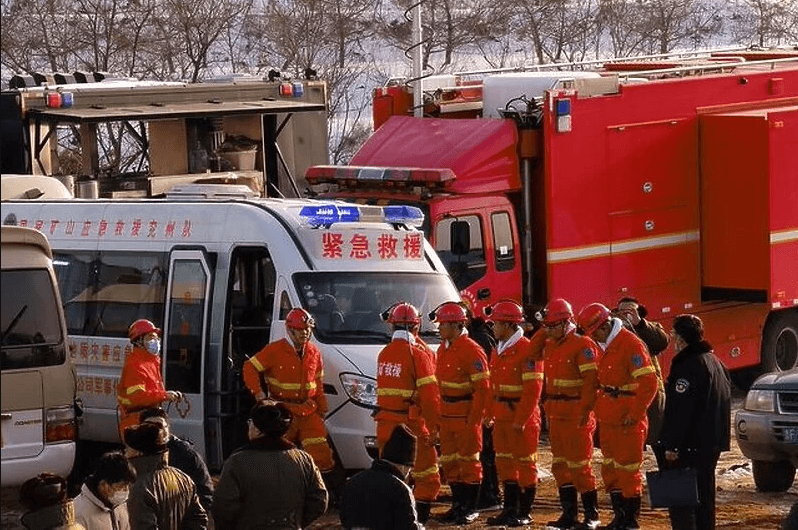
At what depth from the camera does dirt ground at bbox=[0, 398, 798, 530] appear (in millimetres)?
12250

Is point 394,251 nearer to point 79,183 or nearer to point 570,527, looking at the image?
point 570,527

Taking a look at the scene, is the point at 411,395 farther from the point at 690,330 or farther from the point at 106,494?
the point at 106,494

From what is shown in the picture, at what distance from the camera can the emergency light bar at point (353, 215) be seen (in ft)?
43.1

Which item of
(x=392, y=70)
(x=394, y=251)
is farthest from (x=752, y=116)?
(x=392, y=70)

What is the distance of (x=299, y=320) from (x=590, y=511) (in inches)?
94.5

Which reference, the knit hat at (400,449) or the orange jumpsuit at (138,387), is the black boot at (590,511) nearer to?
the orange jumpsuit at (138,387)

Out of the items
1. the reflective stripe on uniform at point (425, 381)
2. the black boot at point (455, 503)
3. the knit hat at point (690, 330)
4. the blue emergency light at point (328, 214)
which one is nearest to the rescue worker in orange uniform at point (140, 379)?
the blue emergency light at point (328, 214)

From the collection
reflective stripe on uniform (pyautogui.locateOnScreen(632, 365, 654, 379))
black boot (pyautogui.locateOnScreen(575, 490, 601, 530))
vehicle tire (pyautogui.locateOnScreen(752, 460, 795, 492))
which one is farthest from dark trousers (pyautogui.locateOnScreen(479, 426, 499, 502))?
vehicle tire (pyautogui.locateOnScreen(752, 460, 795, 492))

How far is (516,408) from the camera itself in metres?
12.0

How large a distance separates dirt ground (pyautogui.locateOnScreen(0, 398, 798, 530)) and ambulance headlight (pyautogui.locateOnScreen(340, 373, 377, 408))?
87 centimetres

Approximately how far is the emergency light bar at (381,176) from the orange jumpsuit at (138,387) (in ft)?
15.6

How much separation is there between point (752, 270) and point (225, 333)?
691 cm

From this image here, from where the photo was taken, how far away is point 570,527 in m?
12.1

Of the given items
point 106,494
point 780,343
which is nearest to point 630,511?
point 106,494
